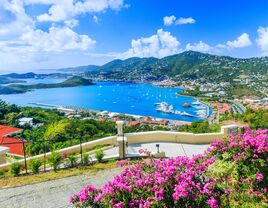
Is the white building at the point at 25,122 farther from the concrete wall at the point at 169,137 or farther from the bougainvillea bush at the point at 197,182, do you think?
the bougainvillea bush at the point at 197,182

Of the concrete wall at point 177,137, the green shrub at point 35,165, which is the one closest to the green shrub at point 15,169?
the green shrub at point 35,165

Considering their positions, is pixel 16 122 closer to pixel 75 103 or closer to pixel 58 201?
pixel 58 201

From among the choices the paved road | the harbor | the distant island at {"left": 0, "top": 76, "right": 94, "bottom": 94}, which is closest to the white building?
the paved road

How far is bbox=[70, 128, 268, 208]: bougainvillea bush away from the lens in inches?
108

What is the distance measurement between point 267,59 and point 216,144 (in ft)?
582

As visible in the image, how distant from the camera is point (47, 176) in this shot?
620cm

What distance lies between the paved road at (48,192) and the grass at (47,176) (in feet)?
0.72

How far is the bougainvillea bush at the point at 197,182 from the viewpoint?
2.73 meters

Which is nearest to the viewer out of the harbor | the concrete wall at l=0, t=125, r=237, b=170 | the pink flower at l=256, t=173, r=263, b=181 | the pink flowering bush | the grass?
the pink flower at l=256, t=173, r=263, b=181

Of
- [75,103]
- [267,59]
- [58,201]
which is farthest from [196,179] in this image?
[267,59]

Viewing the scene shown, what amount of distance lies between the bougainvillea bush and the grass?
2.84 metres

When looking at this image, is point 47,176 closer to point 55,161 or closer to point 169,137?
point 55,161

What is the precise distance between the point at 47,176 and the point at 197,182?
4.40m

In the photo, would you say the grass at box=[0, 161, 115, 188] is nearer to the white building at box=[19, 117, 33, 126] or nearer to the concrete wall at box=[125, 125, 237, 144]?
the concrete wall at box=[125, 125, 237, 144]
